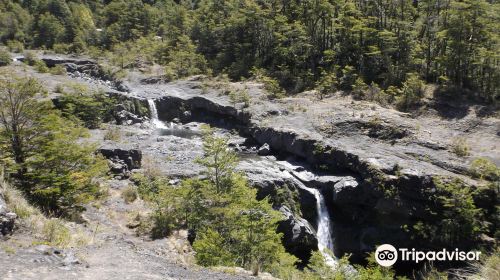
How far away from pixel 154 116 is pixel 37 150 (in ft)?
78.0

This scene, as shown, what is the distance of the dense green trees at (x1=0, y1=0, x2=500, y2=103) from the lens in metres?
29.1

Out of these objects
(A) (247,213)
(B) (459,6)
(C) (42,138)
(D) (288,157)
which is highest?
(B) (459,6)

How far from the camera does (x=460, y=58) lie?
29.3m

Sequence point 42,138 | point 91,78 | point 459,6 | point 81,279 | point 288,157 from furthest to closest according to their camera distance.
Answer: point 91,78
point 459,6
point 288,157
point 42,138
point 81,279

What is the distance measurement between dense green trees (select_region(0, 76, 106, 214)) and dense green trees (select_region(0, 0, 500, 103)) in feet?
77.2

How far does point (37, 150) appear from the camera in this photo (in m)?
12.4

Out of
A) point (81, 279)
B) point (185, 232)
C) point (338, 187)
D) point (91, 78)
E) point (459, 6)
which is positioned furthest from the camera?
point (91, 78)

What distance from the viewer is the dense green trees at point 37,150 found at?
480 inches

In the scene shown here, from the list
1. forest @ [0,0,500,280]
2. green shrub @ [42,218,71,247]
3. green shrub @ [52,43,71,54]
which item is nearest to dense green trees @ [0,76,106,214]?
forest @ [0,0,500,280]

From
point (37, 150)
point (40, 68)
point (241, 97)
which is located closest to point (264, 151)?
point (241, 97)

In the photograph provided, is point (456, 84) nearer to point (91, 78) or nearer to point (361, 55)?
point (361, 55)

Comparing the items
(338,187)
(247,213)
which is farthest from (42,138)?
(338,187)

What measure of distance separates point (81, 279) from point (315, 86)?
29.4 meters

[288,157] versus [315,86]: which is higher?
[315,86]
